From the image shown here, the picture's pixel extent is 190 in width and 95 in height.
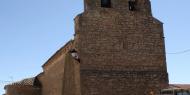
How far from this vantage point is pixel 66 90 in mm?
27391

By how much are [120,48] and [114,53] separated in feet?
1.83

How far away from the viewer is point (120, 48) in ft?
90.6

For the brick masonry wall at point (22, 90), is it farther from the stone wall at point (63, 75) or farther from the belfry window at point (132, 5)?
the belfry window at point (132, 5)

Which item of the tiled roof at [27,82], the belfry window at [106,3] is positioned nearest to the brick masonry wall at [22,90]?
the tiled roof at [27,82]

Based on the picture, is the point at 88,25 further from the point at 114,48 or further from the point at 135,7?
the point at 135,7

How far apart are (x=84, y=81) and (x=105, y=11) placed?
16.2 feet

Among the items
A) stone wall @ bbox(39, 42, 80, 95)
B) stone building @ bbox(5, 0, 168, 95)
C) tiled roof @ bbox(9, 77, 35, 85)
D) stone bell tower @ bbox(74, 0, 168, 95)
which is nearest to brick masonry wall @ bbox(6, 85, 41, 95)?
tiled roof @ bbox(9, 77, 35, 85)

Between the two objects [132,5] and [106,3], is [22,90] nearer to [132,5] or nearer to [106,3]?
[106,3]

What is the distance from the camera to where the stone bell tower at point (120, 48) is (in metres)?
26.7

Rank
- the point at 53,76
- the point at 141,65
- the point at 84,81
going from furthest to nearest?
the point at 53,76
the point at 141,65
the point at 84,81

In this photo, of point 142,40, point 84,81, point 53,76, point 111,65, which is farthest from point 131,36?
point 53,76

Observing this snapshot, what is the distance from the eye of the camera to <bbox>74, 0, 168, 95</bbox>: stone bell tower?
26.7m

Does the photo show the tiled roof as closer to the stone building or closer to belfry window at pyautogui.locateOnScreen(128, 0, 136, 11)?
the stone building

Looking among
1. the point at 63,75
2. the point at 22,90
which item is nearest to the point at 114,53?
the point at 63,75
